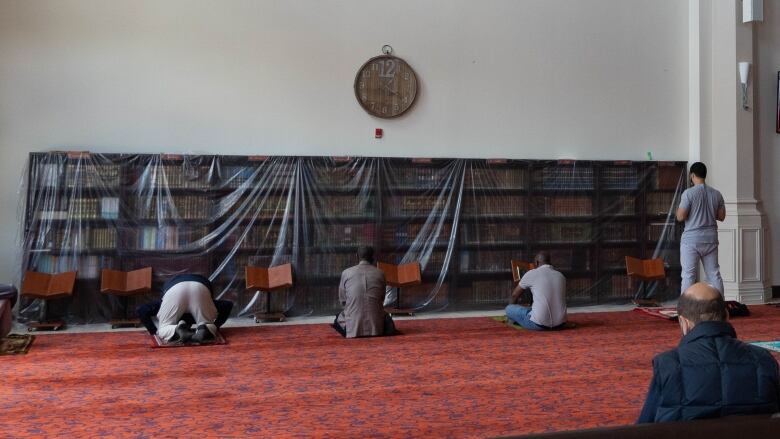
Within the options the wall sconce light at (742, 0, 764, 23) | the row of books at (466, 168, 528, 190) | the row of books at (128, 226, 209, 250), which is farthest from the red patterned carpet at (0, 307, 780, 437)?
the wall sconce light at (742, 0, 764, 23)

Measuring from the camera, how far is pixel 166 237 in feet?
22.1

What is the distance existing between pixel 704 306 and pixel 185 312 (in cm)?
444

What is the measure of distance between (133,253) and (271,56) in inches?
97.2

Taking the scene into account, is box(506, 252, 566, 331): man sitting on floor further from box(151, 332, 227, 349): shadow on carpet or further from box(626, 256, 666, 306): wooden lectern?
box(151, 332, 227, 349): shadow on carpet

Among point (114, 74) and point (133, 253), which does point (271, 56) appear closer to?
point (114, 74)

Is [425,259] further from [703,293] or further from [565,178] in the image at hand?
[703,293]

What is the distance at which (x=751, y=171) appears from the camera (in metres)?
8.20

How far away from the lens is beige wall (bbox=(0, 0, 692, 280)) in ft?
21.8

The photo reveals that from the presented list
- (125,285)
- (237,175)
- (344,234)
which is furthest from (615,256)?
(125,285)

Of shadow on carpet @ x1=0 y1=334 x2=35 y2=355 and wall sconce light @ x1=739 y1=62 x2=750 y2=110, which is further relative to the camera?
wall sconce light @ x1=739 y1=62 x2=750 y2=110

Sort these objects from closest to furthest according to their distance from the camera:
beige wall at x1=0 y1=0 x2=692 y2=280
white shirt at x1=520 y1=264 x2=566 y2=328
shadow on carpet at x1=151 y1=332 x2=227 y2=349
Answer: shadow on carpet at x1=151 y1=332 x2=227 y2=349, white shirt at x1=520 y1=264 x2=566 y2=328, beige wall at x1=0 y1=0 x2=692 y2=280

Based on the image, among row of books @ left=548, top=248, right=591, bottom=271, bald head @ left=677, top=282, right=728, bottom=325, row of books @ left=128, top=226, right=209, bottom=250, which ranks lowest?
row of books @ left=548, top=248, right=591, bottom=271

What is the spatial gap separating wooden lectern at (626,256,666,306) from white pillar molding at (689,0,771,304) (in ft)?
2.91

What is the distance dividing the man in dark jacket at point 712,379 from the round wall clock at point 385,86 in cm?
562
